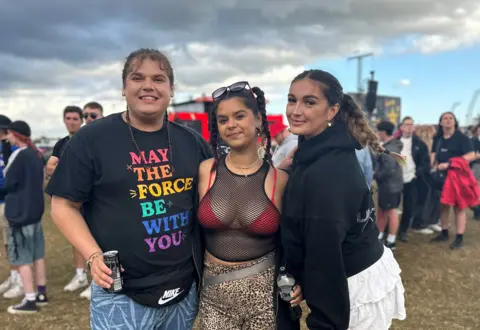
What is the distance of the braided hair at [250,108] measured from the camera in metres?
2.33

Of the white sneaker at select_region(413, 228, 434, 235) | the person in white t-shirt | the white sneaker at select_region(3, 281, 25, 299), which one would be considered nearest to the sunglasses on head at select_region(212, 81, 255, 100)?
the white sneaker at select_region(3, 281, 25, 299)

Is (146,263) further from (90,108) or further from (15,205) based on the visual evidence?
(90,108)

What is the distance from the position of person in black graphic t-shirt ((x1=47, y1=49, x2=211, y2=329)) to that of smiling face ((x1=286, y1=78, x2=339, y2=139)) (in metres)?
0.69

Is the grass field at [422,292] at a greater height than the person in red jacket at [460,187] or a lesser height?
lesser

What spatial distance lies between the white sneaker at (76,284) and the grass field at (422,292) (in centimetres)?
10

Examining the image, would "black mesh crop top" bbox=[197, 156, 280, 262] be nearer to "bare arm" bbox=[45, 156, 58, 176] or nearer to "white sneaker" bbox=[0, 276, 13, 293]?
"bare arm" bbox=[45, 156, 58, 176]

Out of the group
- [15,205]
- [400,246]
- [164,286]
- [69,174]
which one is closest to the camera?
[69,174]

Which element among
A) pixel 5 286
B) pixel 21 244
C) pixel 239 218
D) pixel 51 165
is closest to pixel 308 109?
pixel 239 218

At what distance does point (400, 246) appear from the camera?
695 centimetres

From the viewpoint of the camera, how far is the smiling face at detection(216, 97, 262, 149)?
2.30m

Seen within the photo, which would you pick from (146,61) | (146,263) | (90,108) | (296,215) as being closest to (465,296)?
(296,215)

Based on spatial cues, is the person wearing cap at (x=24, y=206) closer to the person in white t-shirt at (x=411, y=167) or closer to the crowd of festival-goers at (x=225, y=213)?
the crowd of festival-goers at (x=225, y=213)

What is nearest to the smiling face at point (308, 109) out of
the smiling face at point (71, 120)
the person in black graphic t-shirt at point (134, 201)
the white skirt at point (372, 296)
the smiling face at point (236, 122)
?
the smiling face at point (236, 122)

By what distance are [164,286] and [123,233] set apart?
37cm
